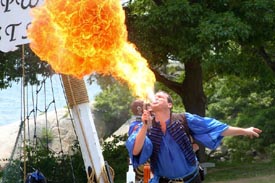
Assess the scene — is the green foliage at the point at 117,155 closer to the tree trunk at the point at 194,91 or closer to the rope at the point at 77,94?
the tree trunk at the point at 194,91

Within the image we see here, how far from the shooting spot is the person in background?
4.83 m

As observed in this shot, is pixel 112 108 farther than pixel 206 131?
Yes

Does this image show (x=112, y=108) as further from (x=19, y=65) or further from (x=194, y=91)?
(x=19, y=65)

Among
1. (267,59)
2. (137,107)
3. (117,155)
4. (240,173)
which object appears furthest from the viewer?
(117,155)

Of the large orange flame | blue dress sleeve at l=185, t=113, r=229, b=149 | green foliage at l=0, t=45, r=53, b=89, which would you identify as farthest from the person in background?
green foliage at l=0, t=45, r=53, b=89

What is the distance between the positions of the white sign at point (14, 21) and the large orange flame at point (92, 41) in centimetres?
40

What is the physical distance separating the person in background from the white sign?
5.08 ft

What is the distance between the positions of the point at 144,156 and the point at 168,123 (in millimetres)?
326

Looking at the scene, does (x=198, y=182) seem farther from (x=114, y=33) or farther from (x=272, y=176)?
(x=272, y=176)

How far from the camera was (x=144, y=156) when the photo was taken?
15.7 ft

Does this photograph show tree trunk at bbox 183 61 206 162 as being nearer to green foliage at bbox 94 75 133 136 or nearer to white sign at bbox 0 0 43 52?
white sign at bbox 0 0 43 52

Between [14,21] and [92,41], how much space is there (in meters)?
Result: 1.06

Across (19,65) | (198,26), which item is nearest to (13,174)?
(19,65)

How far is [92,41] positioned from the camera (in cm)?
517
